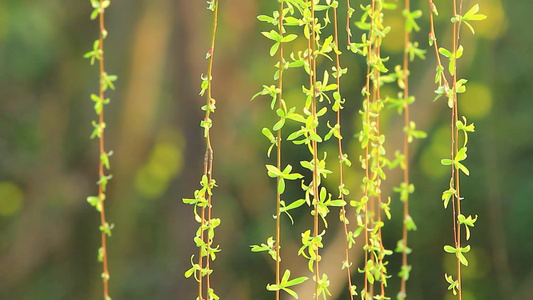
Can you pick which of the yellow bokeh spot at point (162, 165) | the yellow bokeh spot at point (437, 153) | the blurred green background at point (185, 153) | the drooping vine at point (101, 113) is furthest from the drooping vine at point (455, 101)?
the yellow bokeh spot at point (162, 165)

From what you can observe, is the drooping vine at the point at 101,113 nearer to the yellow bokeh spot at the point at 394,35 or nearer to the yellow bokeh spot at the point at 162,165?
the yellow bokeh spot at the point at 394,35

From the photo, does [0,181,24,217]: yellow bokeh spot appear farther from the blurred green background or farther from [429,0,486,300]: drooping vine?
[429,0,486,300]: drooping vine

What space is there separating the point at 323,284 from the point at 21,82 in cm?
301

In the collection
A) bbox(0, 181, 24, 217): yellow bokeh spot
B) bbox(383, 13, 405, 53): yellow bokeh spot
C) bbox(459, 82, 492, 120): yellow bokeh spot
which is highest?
bbox(383, 13, 405, 53): yellow bokeh spot

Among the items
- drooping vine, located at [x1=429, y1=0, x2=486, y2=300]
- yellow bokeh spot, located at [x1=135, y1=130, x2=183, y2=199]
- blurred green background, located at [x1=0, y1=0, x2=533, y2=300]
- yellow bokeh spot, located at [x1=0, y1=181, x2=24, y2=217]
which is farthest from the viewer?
yellow bokeh spot, located at [x1=0, y1=181, x2=24, y2=217]

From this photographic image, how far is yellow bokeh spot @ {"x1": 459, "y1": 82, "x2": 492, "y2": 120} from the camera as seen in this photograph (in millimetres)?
2994

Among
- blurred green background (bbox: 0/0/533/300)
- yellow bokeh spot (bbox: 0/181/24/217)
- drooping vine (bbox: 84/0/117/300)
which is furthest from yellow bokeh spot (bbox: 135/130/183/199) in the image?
drooping vine (bbox: 84/0/117/300)

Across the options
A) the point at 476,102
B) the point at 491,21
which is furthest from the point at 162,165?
the point at 491,21

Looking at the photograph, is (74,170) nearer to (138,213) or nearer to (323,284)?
(138,213)

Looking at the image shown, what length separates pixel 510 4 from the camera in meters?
3.02

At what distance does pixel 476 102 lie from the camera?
9.89 ft

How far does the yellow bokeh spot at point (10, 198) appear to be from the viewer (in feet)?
11.4

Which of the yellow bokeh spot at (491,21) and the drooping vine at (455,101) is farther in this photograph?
the yellow bokeh spot at (491,21)

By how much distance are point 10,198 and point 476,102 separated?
7.06 feet
